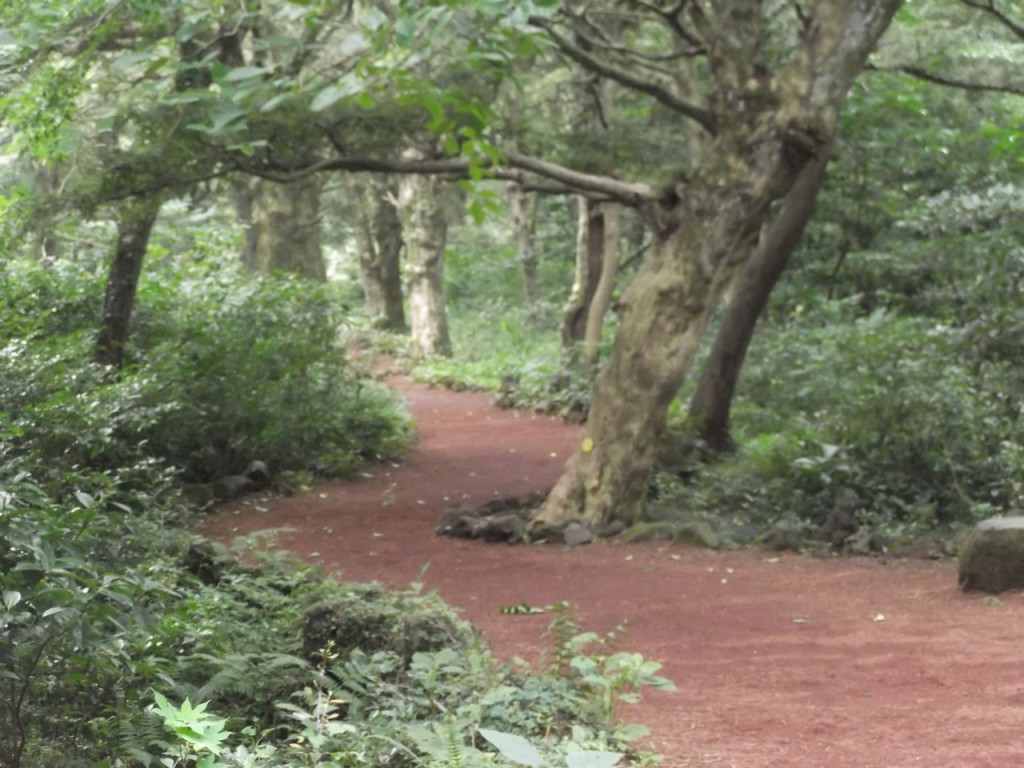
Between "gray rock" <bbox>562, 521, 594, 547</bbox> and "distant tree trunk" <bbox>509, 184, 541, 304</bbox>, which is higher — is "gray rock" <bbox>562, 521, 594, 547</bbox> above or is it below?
below

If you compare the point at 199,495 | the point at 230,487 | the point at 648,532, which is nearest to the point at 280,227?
the point at 230,487

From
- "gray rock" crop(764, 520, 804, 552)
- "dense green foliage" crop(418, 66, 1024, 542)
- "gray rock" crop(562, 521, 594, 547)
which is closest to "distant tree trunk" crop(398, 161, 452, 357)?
"dense green foliage" crop(418, 66, 1024, 542)

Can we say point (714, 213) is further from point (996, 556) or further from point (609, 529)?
point (996, 556)

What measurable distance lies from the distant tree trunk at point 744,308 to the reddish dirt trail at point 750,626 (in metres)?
2.71

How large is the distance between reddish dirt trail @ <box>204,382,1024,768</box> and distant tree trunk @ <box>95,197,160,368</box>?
1.97 metres

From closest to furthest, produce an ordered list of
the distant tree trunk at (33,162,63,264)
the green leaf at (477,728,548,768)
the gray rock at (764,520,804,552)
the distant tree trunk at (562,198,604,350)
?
the green leaf at (477,728,548,768), the distant tree trunk at (33,162,63,264), the gray rock at (764,520,804,552), the distant tree trunk at (562,198,604,350)

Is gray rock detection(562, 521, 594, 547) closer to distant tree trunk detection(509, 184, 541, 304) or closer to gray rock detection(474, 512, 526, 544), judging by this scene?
gray rock detection(474, 512, 526, 544)

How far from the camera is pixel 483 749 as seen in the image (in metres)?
4.48

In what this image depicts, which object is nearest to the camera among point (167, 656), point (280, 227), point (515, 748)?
point (515, 748)

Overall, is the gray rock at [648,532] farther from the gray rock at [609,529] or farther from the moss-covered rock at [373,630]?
the moss-covered rock at [373,630]

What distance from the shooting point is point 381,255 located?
3247 centimetres

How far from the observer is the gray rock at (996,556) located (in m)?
8.09

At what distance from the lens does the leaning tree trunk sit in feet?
36.0

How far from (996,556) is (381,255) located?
83.9 ft
